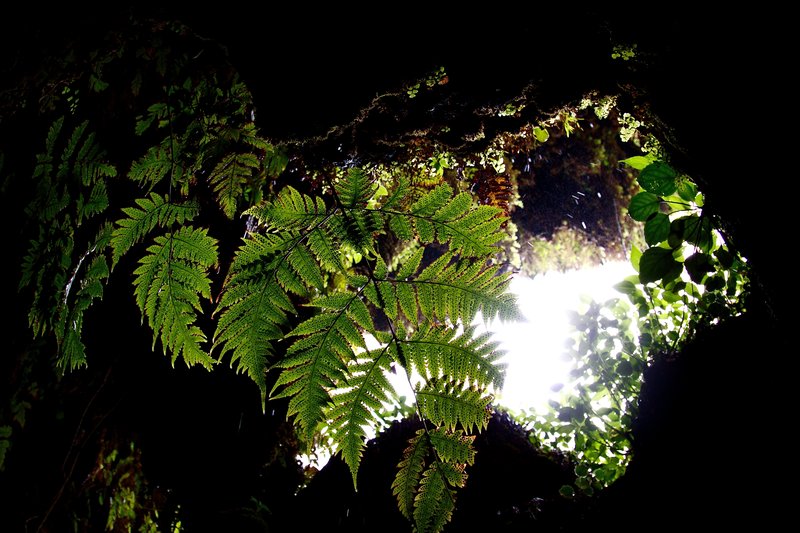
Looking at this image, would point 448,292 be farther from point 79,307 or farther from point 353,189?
point 79,307

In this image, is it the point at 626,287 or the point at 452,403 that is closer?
the point at 452,403

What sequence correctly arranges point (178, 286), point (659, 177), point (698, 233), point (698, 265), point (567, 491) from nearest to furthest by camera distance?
1. point (178, 286)
2. point (659, 177)
3. point (698, 233)
4. point (698, 265)
5. point (567, 491)

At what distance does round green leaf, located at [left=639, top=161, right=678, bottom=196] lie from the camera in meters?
1.26

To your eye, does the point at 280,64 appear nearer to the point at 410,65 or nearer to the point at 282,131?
the point at 282,131

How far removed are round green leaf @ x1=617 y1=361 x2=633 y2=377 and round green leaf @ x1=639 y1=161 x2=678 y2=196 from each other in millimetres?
1501

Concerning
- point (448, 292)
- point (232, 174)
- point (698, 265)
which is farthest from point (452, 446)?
point (698, 265)

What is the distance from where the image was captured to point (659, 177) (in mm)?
1268

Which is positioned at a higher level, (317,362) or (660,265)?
(660,265)

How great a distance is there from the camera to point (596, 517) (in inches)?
69.9

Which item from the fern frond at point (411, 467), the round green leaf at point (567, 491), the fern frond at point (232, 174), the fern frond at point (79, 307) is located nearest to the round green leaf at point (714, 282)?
the round green leaf at point (567, 491)

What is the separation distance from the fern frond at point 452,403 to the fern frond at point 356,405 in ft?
0.25

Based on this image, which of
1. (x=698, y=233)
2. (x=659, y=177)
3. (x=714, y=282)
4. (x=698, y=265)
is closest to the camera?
(x=659, y=177)

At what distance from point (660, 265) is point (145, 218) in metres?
1.73

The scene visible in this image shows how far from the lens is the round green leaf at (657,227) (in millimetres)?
1457
